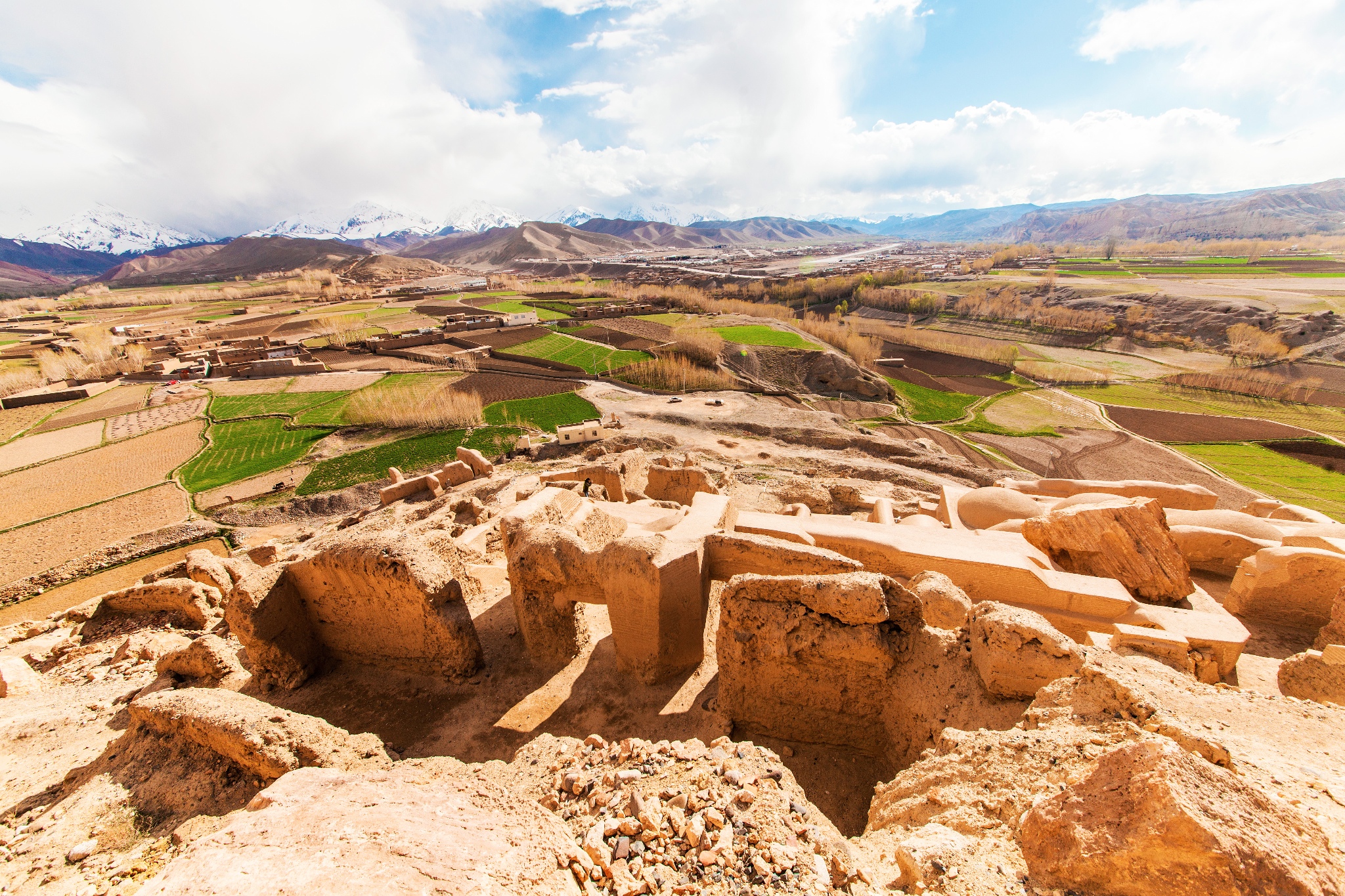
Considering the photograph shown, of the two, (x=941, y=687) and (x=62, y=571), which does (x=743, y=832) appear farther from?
(x=62, y=571)

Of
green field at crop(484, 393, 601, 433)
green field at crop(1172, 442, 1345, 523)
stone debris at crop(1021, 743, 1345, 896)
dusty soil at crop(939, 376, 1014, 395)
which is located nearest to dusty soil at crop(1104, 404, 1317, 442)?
green field at crop(1172, 442, 1345, 523)

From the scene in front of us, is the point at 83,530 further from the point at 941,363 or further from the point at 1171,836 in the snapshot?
the point at 941,363

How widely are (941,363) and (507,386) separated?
4349 centimetres

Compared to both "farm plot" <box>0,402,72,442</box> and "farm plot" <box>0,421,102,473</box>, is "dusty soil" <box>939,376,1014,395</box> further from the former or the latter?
"farm plot" <box>0,402,72,442</box>

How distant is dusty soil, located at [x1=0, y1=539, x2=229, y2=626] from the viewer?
17078 mm

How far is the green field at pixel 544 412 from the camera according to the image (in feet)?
116

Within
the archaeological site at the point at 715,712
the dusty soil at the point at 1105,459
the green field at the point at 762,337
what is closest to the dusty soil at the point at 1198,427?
the dusty soil at the point at 1105,459

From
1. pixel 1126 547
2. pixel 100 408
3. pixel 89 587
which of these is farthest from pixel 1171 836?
pixel 100 408

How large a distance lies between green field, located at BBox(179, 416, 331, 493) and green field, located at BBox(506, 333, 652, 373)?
2233 centimetres

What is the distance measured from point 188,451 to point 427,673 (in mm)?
33809

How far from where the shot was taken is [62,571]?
1884cm

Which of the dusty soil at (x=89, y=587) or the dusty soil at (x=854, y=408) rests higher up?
the dusty soil at (x=89, y=587)

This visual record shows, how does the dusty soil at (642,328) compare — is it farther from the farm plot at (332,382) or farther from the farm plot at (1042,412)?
the farm plot at (1042,412)

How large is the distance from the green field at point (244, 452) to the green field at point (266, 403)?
1.81 meters
